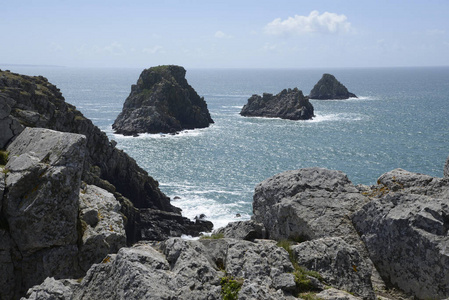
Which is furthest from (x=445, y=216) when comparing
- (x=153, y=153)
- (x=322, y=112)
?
(x=322, y=112)

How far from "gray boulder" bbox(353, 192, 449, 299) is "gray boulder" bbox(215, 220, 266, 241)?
11.7 feet

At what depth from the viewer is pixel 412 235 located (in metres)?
11.2

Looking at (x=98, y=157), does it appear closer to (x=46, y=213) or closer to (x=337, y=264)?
(x=46, y=213)

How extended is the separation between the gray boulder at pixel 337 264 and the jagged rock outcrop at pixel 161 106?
11516cm

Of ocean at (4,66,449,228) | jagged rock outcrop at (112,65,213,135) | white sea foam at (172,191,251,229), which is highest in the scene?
jagged rock outcrop at (112,65,213,135)

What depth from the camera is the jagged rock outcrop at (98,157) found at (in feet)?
135

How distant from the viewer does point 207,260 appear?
9.77m

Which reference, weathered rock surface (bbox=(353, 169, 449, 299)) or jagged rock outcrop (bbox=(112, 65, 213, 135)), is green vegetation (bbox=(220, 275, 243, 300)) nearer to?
weathered rock surface (bbox=(353, 169, 449, 299))

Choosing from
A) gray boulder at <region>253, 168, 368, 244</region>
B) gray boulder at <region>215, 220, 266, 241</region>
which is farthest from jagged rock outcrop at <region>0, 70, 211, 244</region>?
gray boulder at <region>215, 220, 266, 241</region>

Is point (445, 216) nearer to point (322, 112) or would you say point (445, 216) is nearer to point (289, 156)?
point (289, 156)

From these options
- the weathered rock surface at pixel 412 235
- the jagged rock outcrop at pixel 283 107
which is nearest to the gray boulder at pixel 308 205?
the weathered rock surface at pixel 412 235

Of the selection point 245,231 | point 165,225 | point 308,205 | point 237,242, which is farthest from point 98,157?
point 237,242

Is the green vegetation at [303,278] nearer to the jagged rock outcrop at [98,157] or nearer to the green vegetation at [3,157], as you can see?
the green vegetation at [3,157]

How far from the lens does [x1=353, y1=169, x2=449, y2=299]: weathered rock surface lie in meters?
10.4
